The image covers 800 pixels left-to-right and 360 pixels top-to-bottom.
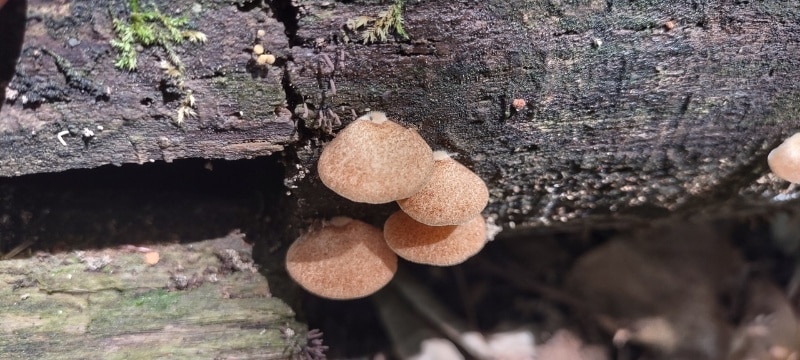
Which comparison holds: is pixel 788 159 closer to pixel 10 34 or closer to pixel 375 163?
pixel 375 163

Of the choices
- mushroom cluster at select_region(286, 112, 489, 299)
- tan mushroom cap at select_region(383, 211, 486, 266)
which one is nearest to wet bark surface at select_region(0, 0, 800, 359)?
mushroom cluster at select_region(286, 112, 489, 299)

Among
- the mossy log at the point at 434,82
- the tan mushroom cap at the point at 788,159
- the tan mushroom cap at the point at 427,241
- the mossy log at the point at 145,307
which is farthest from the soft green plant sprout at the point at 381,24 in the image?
the tan mushroom cap at the point at 788,159

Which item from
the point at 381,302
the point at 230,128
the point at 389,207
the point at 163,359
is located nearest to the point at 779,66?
the point at 389,207

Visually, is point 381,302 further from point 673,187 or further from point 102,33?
point 102,33

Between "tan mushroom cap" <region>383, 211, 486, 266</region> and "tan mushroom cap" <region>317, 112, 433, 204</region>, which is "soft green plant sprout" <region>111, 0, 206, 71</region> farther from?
"tan mushroom cap" <region>383, 211, 486, 266</region>

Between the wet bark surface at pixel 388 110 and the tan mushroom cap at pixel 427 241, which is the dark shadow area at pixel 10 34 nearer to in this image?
the wet bark surface at pixel 388 110

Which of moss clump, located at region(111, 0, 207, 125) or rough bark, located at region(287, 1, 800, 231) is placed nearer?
moss clump, located at region(111, 0, 207, 125)
